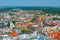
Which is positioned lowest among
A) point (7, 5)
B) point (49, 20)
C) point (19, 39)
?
point (19, 39)

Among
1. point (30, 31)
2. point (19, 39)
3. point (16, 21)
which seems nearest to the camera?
point (19, 39)

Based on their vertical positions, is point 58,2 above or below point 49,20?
above

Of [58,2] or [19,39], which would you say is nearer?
[19,39]

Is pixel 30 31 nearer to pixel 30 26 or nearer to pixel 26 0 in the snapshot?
pixel 30 26

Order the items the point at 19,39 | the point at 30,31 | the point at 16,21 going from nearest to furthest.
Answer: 1. the point at 19,39
2. the point at 30,31
3. the point at 16,21

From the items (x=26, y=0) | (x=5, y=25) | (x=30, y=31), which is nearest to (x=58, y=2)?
(x=26, y=0)

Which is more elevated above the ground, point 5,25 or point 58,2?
point 58,2

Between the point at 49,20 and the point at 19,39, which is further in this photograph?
the point at 49,20

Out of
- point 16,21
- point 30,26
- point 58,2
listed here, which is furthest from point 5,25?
point 58,2

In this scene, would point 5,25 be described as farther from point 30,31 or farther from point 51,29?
point 51,29
